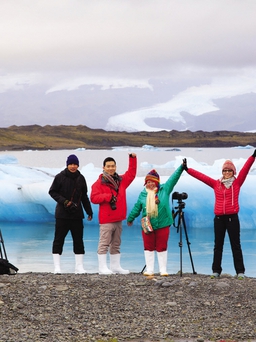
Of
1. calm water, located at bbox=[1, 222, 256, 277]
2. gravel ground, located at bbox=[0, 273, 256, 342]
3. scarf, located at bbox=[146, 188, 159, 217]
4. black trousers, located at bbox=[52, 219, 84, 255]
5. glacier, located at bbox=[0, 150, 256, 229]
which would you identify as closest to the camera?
gravel ground, located at bbox=[0, 273, 256, 342]

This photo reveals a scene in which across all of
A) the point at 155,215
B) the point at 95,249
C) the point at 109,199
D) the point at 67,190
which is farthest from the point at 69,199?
the point at 95,249

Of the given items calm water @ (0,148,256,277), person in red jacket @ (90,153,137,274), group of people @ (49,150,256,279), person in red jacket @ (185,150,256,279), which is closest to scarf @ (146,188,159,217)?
group of people @ (49,150,256,279)

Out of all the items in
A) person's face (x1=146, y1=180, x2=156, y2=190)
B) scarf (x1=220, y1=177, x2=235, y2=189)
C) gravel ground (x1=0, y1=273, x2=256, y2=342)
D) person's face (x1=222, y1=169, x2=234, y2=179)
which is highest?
person's face (x1=222, y1=169, x2=234, y2=179)

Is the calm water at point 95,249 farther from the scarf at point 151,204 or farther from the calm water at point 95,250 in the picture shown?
the scarf at point 151,204

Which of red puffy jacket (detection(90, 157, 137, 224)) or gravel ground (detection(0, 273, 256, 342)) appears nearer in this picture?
gravel ground (detection(0, 273, 256, 342))

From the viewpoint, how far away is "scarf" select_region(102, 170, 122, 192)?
6.59m

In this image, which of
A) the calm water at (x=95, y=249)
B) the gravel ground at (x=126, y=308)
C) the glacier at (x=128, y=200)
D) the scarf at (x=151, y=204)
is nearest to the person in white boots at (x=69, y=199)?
the gravel ground at (x=126, y=308)

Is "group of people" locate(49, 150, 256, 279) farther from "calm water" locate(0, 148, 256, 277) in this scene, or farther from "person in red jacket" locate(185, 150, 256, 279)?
"calm water" locate(0, 148, 256, 277)

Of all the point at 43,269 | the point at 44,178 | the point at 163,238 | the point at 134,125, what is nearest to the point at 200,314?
the point at 163,238

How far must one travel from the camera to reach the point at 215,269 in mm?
6766

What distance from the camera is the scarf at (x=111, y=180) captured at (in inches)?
259

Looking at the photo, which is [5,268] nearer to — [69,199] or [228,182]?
[69,199]

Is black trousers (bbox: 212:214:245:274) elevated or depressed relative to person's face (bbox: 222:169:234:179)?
depressed

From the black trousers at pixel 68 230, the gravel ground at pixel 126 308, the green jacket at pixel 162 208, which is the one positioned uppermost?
the green jacket at pixel 162 208
